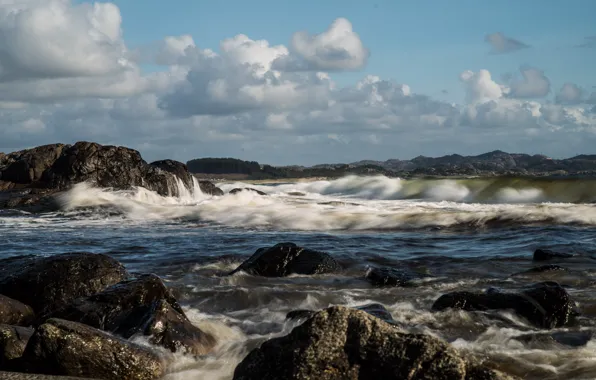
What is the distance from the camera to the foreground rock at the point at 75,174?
25609mm

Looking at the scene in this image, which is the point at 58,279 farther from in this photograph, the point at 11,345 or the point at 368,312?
the point at 368,312

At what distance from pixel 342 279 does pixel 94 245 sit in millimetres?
7042

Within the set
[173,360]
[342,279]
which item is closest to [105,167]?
[342,279]

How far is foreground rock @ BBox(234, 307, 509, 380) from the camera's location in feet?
13.6

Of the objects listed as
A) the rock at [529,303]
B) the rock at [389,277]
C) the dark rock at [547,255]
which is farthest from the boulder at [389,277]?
the dark rock at [547,255]

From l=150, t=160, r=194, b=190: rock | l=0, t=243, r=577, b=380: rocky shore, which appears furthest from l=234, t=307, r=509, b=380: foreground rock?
l=150, t=160, r=194, b=190: rock

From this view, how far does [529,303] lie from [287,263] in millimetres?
4136

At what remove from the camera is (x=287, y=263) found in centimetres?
1102

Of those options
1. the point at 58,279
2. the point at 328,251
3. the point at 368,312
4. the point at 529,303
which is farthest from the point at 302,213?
the point at 368,312

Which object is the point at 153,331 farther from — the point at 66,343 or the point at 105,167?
the point at 105,167

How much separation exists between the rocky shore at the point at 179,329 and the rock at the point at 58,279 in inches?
0.5

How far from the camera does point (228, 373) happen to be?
5934 millimetres

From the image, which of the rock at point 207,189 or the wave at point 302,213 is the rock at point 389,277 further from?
the rock at point 207,189

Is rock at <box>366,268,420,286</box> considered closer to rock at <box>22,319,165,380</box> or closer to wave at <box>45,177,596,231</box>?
rock at <box>22,319,165,380</box>
